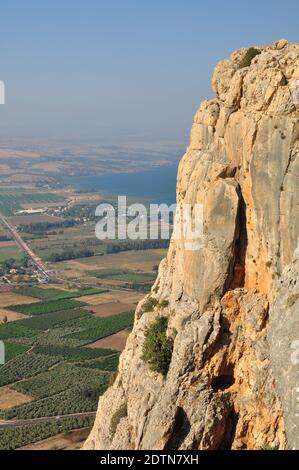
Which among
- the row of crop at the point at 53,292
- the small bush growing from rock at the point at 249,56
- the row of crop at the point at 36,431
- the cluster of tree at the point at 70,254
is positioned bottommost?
the row of crop at the point at 53,292

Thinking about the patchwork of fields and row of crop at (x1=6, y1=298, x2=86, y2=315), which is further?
row of crop at (x1=6, y1=298, x2=86, y2=315)

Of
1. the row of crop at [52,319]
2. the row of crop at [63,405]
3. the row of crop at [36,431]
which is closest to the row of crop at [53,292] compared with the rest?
the row of crop at [52,319]

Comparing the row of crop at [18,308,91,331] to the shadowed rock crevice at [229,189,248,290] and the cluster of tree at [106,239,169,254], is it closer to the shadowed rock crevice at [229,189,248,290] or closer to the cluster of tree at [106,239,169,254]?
the cluster of tree at [106,239,169,254]

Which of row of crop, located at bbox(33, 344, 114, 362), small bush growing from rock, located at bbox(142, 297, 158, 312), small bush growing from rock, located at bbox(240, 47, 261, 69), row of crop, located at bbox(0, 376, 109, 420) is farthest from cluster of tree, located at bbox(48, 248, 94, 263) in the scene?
small bush growing from rock, located at bbox(240, 47, 261, 69)

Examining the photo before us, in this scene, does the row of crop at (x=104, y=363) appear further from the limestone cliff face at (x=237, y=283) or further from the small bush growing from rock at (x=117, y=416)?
the limestone cliff face at (x=237, y=283)

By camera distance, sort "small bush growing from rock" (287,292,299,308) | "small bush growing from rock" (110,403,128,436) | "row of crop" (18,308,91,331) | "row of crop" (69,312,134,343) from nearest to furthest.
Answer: "small bush growing from rock" (287,292,299,308) → "small bush growing from rock" (110,403,128,436) → "row of crop" (69,312,134,343) → "row of crop" (18,308,91,331)
